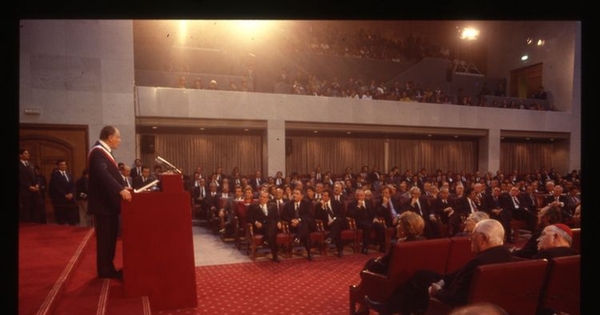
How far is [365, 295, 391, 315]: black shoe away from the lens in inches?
131

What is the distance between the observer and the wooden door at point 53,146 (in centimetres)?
964

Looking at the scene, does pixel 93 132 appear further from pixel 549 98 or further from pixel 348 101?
pixel 549 98

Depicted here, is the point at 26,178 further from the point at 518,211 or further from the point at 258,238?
the point at 518,211

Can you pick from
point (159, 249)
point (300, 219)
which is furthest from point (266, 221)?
point (159, 249)

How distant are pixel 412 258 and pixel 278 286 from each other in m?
2.25

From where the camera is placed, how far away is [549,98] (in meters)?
17.9

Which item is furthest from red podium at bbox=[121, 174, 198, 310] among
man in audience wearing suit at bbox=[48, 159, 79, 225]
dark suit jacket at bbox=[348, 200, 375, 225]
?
man in audience wearing suit at bbox=[48, 159, 79, 225]

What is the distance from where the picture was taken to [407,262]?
3357 millimetres

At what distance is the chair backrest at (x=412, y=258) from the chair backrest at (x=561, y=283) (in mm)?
847

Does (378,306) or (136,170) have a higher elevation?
(136,170)

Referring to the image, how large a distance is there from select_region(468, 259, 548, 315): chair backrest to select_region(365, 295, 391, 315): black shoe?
956 millimetres

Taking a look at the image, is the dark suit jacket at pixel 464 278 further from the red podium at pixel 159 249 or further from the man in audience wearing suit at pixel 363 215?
the man in audience wearing suit at pixel 363 215

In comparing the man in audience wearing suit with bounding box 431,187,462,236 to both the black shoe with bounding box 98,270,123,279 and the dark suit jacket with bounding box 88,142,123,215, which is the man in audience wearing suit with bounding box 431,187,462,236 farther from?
A: the dark suit jacket with bounding box 88,142,123,215

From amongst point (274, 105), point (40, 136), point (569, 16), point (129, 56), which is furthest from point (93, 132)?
point (569, 16)
